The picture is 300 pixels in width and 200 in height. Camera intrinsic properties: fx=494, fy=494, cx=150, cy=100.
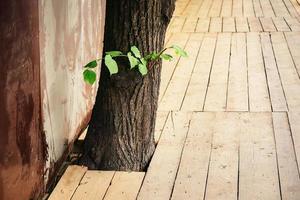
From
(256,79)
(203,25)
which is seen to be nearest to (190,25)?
(203,25)

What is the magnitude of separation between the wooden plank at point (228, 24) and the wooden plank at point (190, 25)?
340 millimetres

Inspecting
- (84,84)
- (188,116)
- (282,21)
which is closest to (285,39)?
(282,21)

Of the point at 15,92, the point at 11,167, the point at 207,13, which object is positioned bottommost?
the point at 207,13

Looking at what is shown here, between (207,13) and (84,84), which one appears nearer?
(84,84)

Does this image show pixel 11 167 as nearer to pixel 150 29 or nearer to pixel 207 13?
pixel 150 29

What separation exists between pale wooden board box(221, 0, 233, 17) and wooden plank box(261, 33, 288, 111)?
1547 millimetres

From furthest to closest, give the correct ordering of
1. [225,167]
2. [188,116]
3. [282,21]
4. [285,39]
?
1. [282,21]
2. [285,39]
3. [188,116]
4. [225,167]

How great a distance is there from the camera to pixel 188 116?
2914 millimetres

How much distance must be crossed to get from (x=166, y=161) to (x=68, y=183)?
478 mm

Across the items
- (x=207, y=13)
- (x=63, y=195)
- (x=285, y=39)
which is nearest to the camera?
(x=63, y=195)

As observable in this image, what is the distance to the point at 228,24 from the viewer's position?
Result: 568 centimetres

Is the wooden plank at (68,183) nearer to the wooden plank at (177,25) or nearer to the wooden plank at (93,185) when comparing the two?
the wooden plank at (93,185)

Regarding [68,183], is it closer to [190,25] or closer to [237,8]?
[190,25]

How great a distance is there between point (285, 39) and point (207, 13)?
5.98 ft
